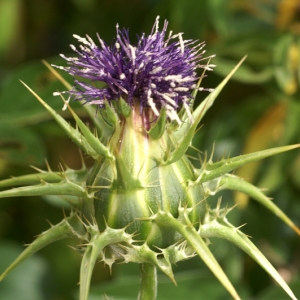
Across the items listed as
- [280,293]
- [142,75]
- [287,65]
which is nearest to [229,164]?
[142,75]

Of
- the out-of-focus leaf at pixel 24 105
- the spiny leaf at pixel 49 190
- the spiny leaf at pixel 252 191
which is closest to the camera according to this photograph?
the spiny leaf at pixel 49 190

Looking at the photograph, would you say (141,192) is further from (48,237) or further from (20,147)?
(20,147)

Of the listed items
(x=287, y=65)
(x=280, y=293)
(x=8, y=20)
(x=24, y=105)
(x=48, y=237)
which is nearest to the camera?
(x=48, y=237)

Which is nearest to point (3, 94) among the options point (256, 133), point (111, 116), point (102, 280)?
point (102, 280)

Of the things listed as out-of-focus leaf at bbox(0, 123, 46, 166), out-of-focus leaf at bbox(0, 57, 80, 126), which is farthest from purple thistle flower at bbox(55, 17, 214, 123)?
out-of-focus leaf at bbox(0, 57, 80, 126)

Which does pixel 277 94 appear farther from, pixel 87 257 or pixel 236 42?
pixel 87 257

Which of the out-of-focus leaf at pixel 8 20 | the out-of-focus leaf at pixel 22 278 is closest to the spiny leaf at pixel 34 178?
the out-of-focus leaf at pixel 22 278

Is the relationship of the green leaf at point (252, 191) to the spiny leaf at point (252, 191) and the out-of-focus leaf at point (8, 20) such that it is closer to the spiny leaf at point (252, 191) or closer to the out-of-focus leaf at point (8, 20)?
the spiny leaf at point (252, 191)
